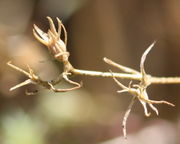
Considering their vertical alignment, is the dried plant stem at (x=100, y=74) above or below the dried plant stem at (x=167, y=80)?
above

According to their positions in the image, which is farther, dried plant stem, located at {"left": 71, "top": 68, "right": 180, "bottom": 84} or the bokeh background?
the bokeh background

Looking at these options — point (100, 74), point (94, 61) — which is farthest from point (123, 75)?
point (94, 61)

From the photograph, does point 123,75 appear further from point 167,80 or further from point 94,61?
point 94,61

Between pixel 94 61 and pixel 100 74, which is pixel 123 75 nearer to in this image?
pixel 100 74

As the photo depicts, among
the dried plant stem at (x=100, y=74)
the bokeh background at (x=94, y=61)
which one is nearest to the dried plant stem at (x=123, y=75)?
the dried plant stem at (x=100, y=74)

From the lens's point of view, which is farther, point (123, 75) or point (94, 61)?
point (94, 61)

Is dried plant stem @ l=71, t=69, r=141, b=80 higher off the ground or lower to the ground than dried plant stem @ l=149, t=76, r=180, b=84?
higher

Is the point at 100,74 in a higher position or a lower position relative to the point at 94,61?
higher

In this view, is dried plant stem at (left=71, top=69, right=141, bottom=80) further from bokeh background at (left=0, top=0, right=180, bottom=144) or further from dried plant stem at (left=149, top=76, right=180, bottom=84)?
bokeh background at (left=0, top=0, right=180, bottom=144)

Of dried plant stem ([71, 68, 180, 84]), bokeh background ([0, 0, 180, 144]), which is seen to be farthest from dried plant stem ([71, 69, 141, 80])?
bokeh background ([0, 0, 180, 144])

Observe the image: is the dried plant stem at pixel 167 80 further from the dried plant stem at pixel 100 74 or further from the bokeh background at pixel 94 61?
the bokeh background at pixel 94 61
